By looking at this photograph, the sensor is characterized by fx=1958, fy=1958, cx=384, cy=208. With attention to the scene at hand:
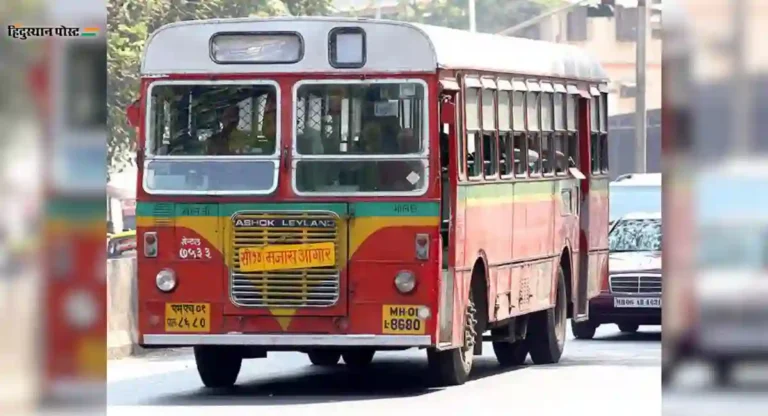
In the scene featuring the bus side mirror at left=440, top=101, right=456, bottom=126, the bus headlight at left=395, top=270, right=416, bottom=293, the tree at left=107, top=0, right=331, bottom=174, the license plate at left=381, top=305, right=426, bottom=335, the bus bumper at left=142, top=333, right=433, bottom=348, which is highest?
the tree at left=107, top=0, right=331, bottom=174

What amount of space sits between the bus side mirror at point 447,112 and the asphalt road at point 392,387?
2075 millimetres

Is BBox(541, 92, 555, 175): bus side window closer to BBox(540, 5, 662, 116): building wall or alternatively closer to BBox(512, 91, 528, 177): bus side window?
BBox(512, 91, 528, 177): bus side window

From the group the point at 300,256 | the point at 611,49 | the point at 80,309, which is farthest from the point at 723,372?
the point at 611,49

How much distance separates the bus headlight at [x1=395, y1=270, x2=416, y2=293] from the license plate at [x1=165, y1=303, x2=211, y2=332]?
4.75ft

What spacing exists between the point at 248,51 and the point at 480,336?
3118mm

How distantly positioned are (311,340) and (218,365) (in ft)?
5.44

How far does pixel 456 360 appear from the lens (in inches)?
610

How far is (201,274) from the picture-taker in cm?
1472

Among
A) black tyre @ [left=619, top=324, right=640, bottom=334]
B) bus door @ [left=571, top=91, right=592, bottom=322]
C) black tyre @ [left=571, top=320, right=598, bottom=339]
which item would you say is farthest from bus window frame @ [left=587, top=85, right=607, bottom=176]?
black tyre @ [left=619, top=324, right=640, bottom=334]

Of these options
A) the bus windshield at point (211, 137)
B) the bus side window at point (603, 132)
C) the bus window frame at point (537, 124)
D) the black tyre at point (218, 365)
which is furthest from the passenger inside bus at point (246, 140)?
the bus side window at point (603, 132)

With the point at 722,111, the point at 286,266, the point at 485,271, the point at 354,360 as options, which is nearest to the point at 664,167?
the point at 722,111

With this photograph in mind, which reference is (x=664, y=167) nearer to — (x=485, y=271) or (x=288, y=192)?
(x=288, y=192)

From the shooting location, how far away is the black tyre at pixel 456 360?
1548 cm

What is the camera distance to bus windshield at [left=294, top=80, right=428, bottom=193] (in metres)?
14.6
